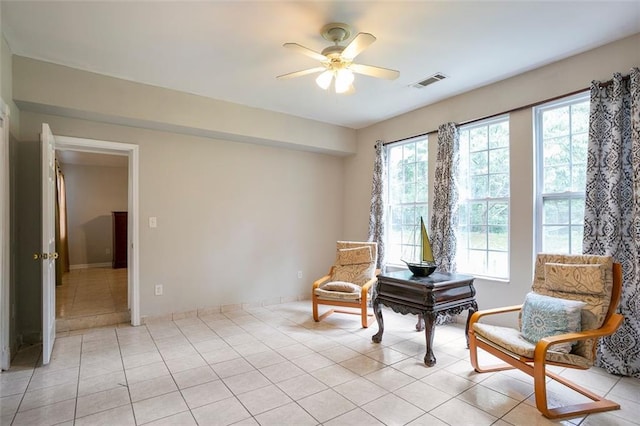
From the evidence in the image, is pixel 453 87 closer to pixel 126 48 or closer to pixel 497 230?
pixel 497 230

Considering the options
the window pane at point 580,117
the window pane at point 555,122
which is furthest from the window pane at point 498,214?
the window pane at point 580,117

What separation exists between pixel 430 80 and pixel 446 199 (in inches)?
53.2

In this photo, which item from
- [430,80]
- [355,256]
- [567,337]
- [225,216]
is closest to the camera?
[567,337]

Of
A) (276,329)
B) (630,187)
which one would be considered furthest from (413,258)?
(630,187)

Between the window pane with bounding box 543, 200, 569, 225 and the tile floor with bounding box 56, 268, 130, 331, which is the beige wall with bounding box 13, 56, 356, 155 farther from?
the window pane with bounding box 543, 200, 569, 225

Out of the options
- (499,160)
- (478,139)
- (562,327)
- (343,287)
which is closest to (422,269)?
(343,287)

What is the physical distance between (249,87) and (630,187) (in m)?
3.65

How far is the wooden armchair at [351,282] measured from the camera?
377 cm

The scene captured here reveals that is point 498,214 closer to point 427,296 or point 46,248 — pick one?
point 427,296

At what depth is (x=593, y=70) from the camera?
2.86 meters

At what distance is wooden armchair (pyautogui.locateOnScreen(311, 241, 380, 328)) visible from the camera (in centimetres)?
Answer: 377

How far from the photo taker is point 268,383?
8.16 feet

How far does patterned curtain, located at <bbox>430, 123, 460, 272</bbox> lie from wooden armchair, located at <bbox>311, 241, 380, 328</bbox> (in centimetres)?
81

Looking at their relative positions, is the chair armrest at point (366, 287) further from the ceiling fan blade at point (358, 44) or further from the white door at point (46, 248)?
the white door at point (46, 248)
